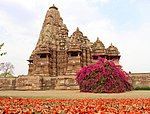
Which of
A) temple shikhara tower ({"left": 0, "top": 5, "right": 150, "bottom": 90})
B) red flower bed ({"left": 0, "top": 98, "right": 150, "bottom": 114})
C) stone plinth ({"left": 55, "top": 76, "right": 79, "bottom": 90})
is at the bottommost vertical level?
red flower bed ({"left": 0, "top": 98, "right": 150, "bottom": 114})

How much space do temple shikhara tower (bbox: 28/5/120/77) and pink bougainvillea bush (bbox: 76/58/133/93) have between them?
14.7m

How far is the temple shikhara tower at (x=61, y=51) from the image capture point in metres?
37.0

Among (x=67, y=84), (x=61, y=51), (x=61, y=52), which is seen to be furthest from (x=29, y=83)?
(x=61, y=51)

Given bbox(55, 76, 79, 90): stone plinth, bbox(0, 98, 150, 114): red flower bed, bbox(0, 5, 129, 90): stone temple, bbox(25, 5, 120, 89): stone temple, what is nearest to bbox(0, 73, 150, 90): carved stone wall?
bbox(55, 76, 79, 90): stone plinth

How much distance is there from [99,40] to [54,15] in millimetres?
11769

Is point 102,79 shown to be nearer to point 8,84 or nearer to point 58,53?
point 8,84

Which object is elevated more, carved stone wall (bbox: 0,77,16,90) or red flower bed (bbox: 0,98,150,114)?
carved stone wall (bbox: 0,77,16,90)

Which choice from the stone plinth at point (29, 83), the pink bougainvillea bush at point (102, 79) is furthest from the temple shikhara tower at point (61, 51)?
the pink bougainvillea bush at point (102, 79)

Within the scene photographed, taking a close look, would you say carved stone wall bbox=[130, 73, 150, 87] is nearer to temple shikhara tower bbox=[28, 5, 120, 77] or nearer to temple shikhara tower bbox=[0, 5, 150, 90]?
temple shikhara tower bbox=[0, 5, 150, 90]

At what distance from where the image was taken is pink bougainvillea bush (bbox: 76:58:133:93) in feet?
61.0

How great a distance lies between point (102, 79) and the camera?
18.6 m

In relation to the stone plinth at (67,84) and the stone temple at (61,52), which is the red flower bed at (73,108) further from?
the stone temple at (61,52)

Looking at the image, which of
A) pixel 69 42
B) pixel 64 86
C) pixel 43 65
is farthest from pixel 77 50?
pixel 64 86

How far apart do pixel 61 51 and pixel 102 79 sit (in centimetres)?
2150
